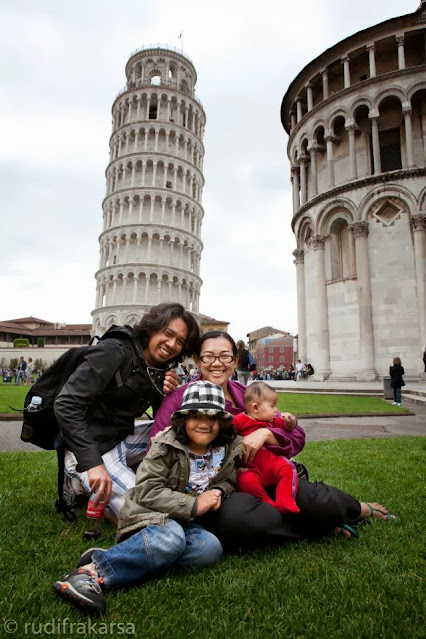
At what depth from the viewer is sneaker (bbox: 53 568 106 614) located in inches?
77.1

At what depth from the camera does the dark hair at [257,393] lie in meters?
3.25

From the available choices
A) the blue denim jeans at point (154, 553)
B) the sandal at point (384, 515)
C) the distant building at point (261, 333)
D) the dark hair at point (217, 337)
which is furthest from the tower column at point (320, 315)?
the distant building at point (261, 333)

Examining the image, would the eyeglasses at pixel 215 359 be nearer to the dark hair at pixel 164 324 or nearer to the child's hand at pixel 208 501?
the dark hair at pixel 164 324

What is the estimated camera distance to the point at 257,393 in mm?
3277

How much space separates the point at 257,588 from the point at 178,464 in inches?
32.8

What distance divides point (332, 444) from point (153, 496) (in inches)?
196

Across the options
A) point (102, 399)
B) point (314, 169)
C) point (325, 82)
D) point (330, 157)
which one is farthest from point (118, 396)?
point (325, 82)

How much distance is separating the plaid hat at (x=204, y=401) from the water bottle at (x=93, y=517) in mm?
864

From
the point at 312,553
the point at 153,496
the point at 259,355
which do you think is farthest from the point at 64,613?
the point at 259,355

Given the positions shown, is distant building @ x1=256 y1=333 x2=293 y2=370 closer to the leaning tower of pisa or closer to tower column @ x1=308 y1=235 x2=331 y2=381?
the leaning tower of pisa

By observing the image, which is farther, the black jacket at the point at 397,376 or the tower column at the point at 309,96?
the tower column at the point at 309,96

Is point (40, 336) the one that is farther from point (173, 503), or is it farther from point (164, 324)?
point (173, 503)

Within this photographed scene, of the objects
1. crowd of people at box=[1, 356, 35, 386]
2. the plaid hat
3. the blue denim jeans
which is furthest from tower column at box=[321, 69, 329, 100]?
crowd of people at box=[1, 356, 35, 386]

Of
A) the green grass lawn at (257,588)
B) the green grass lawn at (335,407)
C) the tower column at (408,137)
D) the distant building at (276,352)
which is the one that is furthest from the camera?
the distant building at (276,352)
